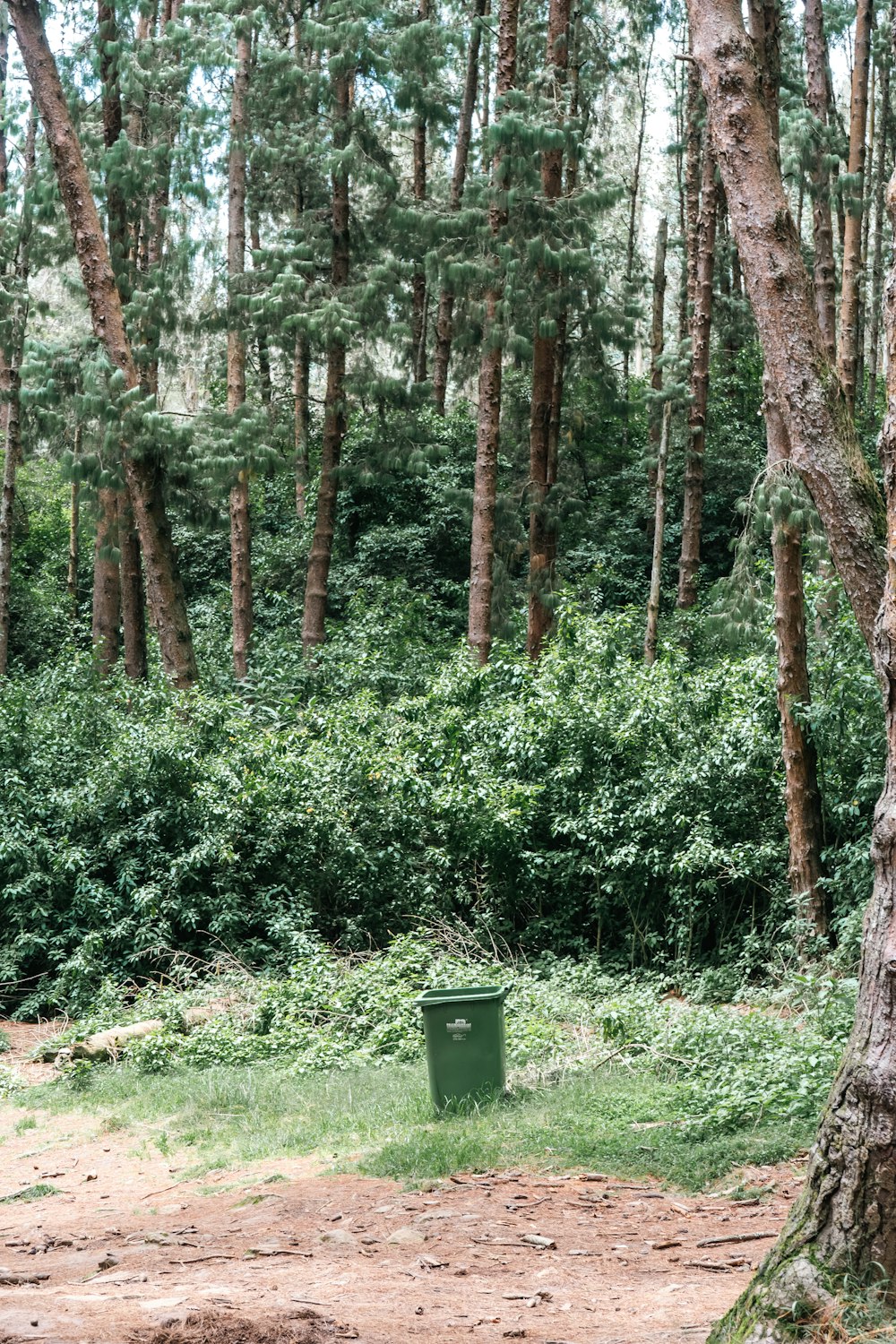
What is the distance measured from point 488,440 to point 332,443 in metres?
3.49

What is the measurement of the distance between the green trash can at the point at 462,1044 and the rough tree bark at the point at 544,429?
30.1ft

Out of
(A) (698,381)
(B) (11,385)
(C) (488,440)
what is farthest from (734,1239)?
(B) (11,385)

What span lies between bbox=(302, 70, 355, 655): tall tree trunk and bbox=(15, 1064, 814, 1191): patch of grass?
31.3ft

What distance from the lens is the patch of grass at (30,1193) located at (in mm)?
6777

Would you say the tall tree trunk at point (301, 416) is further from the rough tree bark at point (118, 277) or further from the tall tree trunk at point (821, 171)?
the tall tree trunk at point (821, 171)

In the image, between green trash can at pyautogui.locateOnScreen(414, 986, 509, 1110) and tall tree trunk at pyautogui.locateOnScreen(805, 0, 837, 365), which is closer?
green trash can at pyautogui.locateOnScreen(414, 986, 509, 1110)

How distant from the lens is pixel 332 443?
17766mm

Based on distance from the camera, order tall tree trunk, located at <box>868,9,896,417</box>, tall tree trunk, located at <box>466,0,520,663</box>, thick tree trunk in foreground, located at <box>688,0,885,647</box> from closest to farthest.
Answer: thick tree trunk in foreground, located at <box>688,0,885,647</box>
tall tree trunk, located at <box>466,0,520,663</box>
tall tree trunk, located at <box>868,9,896,417</box>

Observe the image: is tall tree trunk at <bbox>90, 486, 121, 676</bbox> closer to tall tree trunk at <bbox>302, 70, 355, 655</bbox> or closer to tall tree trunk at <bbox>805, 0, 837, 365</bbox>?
tall tree trunk at <bbox>302, 70, 355, 655</bbox>

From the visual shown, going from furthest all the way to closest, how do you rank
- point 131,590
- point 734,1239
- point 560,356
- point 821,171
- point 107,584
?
point 560,356 → point 107,584 → point 131,590 → point 821,171 → point 734,1239

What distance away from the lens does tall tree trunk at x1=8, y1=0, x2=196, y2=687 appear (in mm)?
14133

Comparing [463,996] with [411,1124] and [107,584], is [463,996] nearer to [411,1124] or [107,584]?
[411,1124]

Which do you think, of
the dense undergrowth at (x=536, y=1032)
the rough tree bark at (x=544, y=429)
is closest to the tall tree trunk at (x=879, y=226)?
the rough tree bark at (x=544, y=429)

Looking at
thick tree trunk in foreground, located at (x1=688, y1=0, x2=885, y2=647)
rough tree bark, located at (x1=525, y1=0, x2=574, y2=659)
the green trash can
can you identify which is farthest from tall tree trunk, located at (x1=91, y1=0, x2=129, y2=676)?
thick tree trunk in foreground, located at (x1=688, y1=0, x2=885, y2=647)
